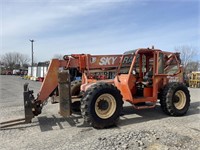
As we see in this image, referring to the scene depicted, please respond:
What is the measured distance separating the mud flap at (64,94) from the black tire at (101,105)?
47 cm

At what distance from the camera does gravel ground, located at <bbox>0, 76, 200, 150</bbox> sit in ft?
17.2

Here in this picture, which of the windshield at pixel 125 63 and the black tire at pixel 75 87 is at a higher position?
the windshield at pixel 125 63

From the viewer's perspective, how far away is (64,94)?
6855 millimetres

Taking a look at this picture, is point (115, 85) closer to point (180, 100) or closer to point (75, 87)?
point (75, 87)

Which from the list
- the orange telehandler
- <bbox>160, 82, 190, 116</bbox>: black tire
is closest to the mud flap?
the orange telehandler

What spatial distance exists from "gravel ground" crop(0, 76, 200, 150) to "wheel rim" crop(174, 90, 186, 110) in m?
0.39

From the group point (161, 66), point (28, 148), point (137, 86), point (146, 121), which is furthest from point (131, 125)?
point (28, 148)

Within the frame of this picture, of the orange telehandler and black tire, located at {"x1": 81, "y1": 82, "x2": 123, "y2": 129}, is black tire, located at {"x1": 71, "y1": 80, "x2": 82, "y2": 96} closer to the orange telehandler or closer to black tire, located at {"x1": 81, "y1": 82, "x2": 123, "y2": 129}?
the orange telehandler

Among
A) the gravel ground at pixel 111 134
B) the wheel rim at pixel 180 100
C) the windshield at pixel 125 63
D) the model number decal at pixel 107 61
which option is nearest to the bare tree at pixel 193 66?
the wheel rim at pixel 180 100

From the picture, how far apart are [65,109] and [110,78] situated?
2626mm

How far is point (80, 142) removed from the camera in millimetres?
5488

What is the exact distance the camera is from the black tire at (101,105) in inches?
256

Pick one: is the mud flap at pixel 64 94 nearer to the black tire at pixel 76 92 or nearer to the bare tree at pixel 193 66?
the black tire at pixel 76 92

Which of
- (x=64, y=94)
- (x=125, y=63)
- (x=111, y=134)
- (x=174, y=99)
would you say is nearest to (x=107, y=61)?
(x=125, y=63)
